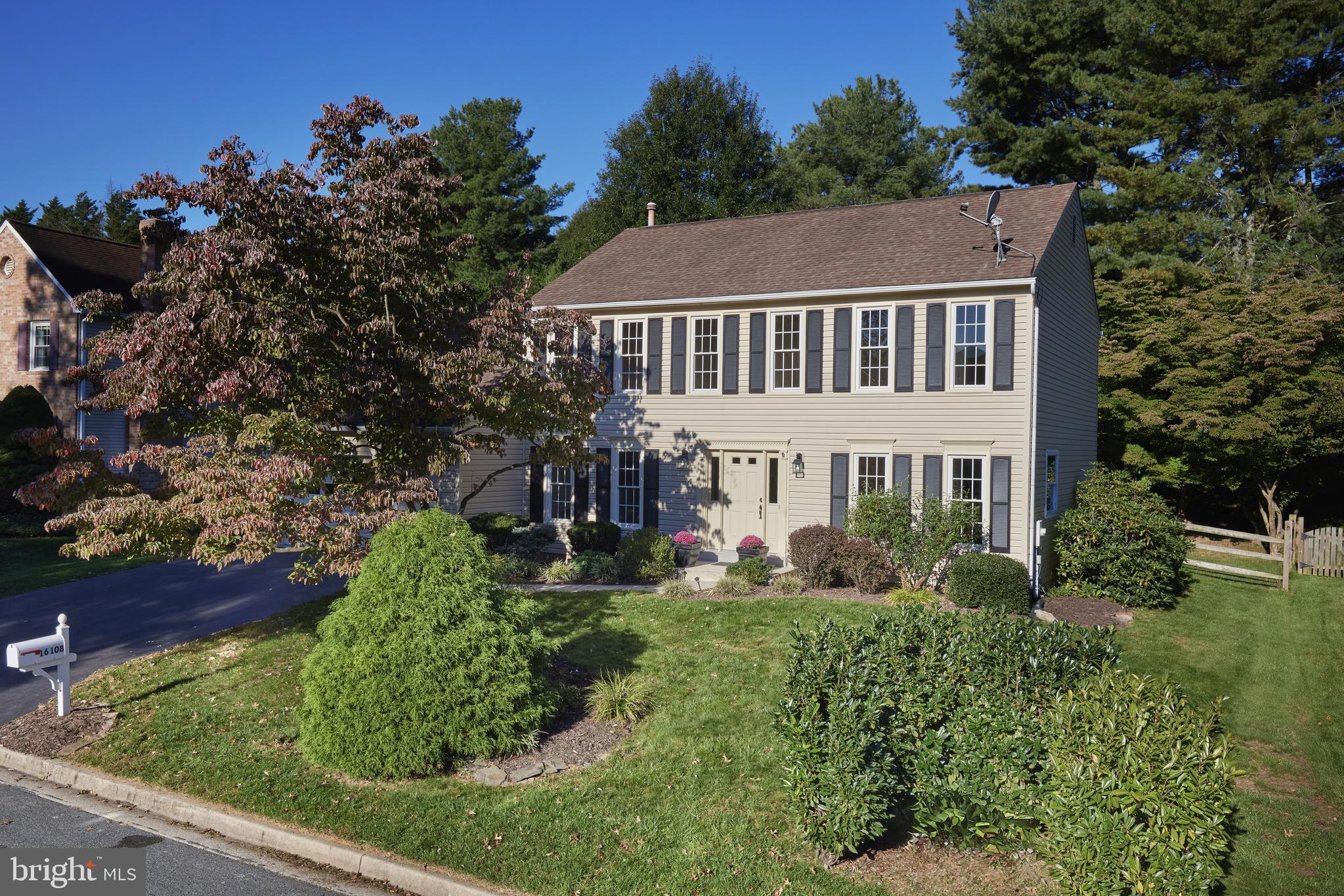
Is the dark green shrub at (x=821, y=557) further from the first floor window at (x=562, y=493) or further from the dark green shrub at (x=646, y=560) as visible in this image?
the first floor window at (x=562, y=493)

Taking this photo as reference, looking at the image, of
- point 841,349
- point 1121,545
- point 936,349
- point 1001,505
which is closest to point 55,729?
→ point 841,349

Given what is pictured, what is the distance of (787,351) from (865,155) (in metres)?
24.4

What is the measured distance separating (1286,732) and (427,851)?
9821 millimetres

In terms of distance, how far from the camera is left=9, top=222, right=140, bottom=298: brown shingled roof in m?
28.2

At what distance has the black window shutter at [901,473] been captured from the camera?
1695 cm

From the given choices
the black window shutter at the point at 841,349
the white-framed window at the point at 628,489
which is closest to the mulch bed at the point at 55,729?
the white-framed window at the point at 628,489

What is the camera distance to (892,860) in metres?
6.57

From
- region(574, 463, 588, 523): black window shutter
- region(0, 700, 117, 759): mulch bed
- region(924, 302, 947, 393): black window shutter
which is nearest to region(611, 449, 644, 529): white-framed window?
region(574, 463, 588, 523): black window shutter

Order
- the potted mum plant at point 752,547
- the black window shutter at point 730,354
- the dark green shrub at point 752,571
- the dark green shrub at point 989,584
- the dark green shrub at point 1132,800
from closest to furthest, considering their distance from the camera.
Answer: the dark green shrub at point 1132,800
the dark green shrub at point 989,584
the dark green shrub at point 752,571
the potted mum plant at point 752,547
the black window shutter at point 730,354

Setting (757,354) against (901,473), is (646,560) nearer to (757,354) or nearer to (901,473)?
(757,354)

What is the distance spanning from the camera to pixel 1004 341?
53.0ft

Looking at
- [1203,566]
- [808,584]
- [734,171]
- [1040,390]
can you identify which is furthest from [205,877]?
[734,171]

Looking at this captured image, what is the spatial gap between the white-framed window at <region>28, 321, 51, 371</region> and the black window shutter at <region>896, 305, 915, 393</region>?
2703 centimetres

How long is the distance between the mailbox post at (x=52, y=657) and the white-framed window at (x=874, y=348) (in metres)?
13.7
